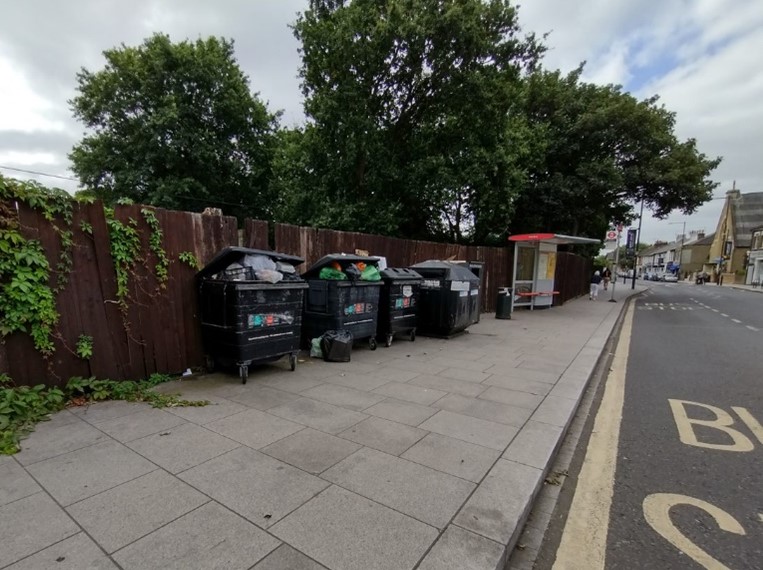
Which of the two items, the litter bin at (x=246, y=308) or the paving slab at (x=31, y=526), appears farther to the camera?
the litter bin at (x=246, y=308)

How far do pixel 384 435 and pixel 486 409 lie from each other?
4.46 feet

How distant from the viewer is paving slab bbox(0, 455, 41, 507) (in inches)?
94.3

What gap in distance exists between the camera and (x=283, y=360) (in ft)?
19.6

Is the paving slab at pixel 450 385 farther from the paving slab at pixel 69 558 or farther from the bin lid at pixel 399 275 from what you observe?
the paving slab at pixel 69 558

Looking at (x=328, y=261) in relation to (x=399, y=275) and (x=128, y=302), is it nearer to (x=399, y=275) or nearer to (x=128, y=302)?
(x=399, y=275)

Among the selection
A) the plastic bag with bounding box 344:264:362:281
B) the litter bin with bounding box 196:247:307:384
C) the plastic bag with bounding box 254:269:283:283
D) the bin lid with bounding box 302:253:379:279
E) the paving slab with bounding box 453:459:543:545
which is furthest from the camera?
the plastic bag with bounding box 344:264:362:281

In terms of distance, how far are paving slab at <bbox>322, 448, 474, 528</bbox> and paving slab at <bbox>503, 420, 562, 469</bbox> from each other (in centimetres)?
66

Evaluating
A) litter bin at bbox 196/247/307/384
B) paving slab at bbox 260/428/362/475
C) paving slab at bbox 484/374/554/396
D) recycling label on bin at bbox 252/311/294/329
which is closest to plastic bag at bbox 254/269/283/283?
litter bin at bbox 196/247/307/384

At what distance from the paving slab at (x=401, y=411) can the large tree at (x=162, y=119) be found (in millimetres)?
20087

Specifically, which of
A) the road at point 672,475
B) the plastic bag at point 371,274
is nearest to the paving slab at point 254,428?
the road at point 672,475

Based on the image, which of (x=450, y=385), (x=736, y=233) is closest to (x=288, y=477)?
(x=450, y=385)

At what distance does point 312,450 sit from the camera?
310cm

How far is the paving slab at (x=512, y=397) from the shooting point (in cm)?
438

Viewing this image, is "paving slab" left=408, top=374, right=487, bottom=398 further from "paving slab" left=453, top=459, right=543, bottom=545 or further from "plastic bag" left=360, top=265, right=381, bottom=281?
"plastic bag" left=360, top=265, right=381, bottom=281
